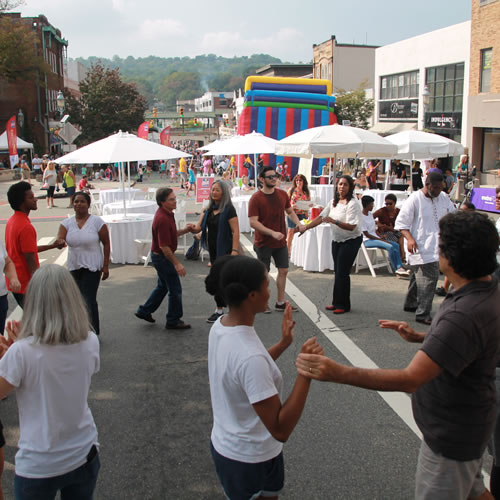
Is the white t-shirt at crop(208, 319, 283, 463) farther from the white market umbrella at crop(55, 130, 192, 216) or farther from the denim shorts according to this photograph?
the white market umbrella at crop(55, 130, 192, 216)

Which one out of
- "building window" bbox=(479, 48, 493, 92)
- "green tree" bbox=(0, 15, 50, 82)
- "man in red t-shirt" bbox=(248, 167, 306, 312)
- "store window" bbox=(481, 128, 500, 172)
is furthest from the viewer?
"green tree" bbox=(0, 15, 50, 82)

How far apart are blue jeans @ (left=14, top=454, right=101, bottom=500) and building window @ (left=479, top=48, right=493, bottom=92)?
31163 millimetres

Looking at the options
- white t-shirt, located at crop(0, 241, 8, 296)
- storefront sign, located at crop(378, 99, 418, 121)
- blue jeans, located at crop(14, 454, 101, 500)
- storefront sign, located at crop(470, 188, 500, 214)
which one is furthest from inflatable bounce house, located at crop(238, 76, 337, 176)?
blue jeans, located at crop(14, 454, 101, 500)

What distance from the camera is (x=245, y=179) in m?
17.8

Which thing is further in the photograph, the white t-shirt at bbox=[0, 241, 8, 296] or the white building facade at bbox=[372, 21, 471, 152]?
the white building facade at bbox=[372, 21, 471, 152]

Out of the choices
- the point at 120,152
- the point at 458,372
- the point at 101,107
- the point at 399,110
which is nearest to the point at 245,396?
the point at 458,372

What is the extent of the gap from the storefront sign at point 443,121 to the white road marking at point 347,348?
27.5 m

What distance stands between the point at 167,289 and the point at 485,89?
27.9 metres

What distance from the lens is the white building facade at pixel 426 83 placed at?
32281mm

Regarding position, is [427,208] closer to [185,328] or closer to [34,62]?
[185,328]

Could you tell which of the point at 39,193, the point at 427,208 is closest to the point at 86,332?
the point at 427,208

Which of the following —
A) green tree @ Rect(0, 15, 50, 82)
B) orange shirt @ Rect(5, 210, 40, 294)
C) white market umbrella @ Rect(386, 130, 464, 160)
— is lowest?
orange shirt @ Rect(5, 210, 40, 294)

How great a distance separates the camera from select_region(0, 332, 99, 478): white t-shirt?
2.31m

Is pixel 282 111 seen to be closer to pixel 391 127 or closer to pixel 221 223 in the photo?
pixel 221 223
